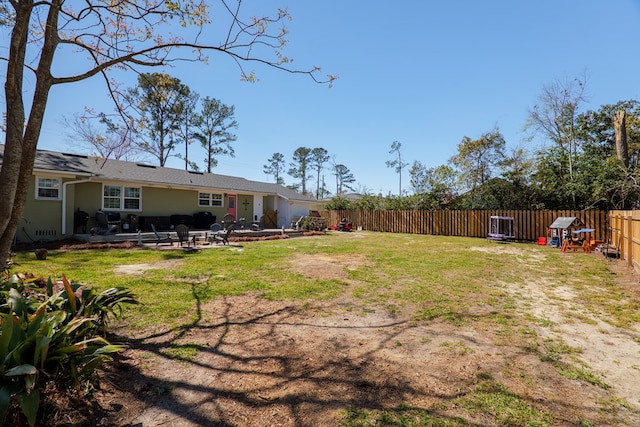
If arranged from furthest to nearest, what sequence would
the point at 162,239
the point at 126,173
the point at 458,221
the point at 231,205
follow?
the point at 231,205
the point at 458,221
the point at 126,173
the point at 162,239

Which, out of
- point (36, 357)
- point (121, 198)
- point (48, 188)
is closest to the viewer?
point (36, 357)

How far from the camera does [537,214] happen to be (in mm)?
15797

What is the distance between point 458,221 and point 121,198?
1920 centimetres

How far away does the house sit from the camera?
37.9 feet

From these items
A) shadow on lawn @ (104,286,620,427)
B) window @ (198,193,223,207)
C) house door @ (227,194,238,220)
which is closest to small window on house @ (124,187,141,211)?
window @ (198,193,223,207)

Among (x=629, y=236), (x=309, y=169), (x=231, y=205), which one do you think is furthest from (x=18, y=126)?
(x=309, y=169)

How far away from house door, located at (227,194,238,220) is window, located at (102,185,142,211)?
209 inches

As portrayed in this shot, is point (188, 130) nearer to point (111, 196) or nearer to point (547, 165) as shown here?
point (111, 196)

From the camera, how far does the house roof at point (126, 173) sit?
39.9 ft

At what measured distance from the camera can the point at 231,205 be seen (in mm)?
19594

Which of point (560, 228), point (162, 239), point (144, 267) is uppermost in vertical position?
point (560, 228)

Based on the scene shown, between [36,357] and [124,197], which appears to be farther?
[124,197]

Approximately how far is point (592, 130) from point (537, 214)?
560 inches

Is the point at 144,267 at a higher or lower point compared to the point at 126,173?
lower
